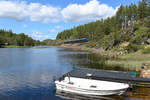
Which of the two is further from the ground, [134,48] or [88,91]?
[134,48]

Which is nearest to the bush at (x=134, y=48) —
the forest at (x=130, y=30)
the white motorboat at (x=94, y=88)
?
the forest at (x=130, y=30)

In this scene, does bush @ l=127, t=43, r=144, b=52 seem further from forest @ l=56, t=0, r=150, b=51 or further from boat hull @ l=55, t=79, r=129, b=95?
boat hull @ l=55, t=79, r=129, b=95

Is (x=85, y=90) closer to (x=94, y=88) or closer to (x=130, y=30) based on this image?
(x=94, y=88)

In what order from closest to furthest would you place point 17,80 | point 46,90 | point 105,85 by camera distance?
point 105,85 → point 46,90 → point 17,80

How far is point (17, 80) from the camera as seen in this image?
33719 millimetres

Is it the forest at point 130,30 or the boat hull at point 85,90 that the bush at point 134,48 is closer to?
the forest at point 130,30

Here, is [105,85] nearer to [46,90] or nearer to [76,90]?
[76,90]

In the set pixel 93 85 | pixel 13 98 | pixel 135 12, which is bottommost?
pixel 13 98

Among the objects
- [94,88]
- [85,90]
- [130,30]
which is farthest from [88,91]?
[130,30]

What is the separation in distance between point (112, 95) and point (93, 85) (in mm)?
3741

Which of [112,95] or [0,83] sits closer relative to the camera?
[112,95]

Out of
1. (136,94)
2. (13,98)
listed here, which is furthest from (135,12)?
(13,98)

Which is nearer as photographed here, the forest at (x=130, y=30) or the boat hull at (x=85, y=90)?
the boat hull at (x=85, y=90)

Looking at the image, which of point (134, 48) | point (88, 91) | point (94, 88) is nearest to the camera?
point (94, 88)
